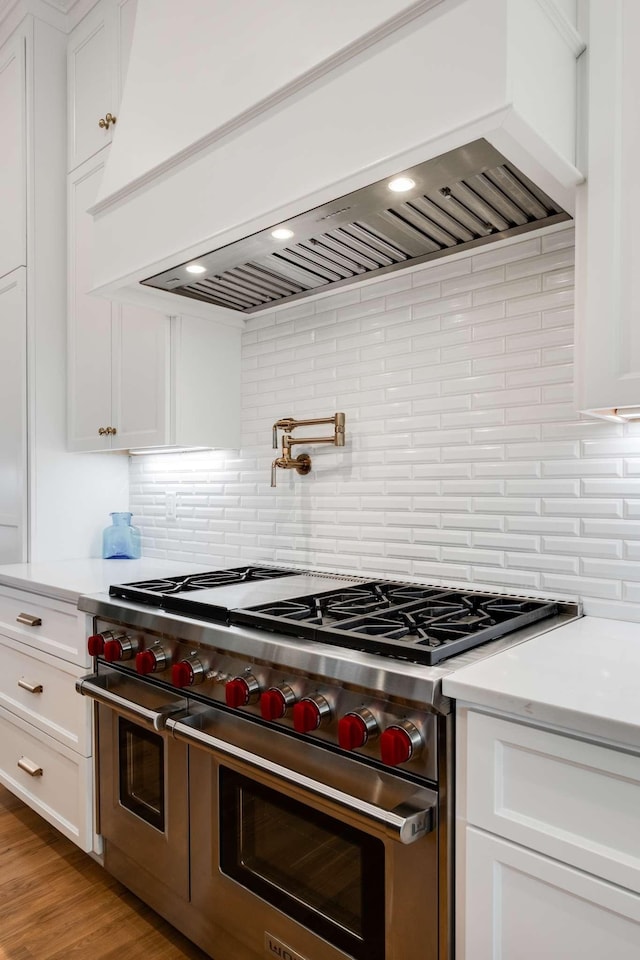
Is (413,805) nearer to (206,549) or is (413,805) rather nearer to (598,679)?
(598,679)

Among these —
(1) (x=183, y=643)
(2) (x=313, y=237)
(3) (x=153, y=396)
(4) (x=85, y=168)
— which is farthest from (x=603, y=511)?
(4) (x=85, y=168)

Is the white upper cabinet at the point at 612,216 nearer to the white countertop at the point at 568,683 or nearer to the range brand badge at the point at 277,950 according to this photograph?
the white countertop at the point at 568,683

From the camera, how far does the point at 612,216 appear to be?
127 centimetres

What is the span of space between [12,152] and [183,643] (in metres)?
2.58

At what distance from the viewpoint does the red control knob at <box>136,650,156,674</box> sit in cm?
175

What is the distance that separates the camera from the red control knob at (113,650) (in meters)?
1.88

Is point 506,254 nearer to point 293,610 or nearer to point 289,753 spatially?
point 293,610

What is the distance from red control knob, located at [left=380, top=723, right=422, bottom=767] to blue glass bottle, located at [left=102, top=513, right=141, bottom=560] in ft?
6.87

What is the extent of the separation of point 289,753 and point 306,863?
0.78ft

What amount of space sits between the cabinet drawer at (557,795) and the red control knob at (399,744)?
10cm

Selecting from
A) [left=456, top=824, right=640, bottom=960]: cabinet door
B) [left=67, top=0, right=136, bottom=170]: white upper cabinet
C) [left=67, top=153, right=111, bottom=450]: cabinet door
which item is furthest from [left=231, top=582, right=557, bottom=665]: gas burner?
[left=67, top=0, right=136, bottom=170]: white upper cabinet

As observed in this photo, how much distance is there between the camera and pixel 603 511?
1598 mm

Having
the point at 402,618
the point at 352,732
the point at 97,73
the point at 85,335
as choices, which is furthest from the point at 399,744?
the point at 97,73

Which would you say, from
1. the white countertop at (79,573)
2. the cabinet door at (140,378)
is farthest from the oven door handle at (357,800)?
the cabinet door at (140,378)
